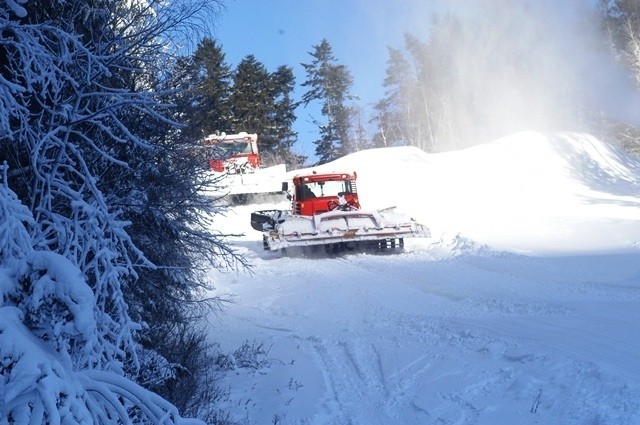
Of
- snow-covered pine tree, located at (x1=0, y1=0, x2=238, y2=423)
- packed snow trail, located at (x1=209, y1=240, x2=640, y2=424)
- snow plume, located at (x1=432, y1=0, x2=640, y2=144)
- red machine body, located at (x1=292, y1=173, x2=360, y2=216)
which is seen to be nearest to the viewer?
snow-covered pine tree, located at (x1=0, y1=0, x2=238, y2=423)

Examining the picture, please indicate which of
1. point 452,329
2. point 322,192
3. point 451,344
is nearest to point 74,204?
point 451,344

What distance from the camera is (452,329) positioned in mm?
7832

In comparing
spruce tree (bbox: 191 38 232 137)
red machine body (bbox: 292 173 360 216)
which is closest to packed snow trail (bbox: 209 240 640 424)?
spruce tree (bbox: 191 38 232 137)

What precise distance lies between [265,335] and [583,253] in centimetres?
780

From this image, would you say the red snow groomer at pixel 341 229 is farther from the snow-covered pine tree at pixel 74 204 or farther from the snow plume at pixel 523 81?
the snow plume at pixel 523 81

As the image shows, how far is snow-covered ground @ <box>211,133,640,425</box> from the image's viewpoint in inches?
213

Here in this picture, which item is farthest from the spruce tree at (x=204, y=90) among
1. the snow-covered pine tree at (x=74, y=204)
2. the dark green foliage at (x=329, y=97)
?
the dark green foliage at (x=329, y=97)

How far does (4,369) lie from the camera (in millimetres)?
1849

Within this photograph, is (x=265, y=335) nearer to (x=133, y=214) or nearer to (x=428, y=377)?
(x=428, y=377)

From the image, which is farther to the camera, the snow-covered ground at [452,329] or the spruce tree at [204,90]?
the spruce tree at [204,90]

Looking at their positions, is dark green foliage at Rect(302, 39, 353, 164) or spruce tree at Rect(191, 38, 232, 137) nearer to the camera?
spruce tree at Rect(191, 38, 232, 137)

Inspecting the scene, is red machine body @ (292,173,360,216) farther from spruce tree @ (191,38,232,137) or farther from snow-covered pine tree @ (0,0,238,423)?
snow-covered pine tree @ (0,0,238,423)

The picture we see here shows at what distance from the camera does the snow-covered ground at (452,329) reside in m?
5.41

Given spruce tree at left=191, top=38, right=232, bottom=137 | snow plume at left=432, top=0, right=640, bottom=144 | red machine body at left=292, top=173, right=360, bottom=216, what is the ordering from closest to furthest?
1. spruce tree at left=191, top=38, right=232, bottom=137
2. red machine body at left=292, top=173, right=360, bottom=216
3. snow plume at left=432, top=0, right=640, bottom=144
